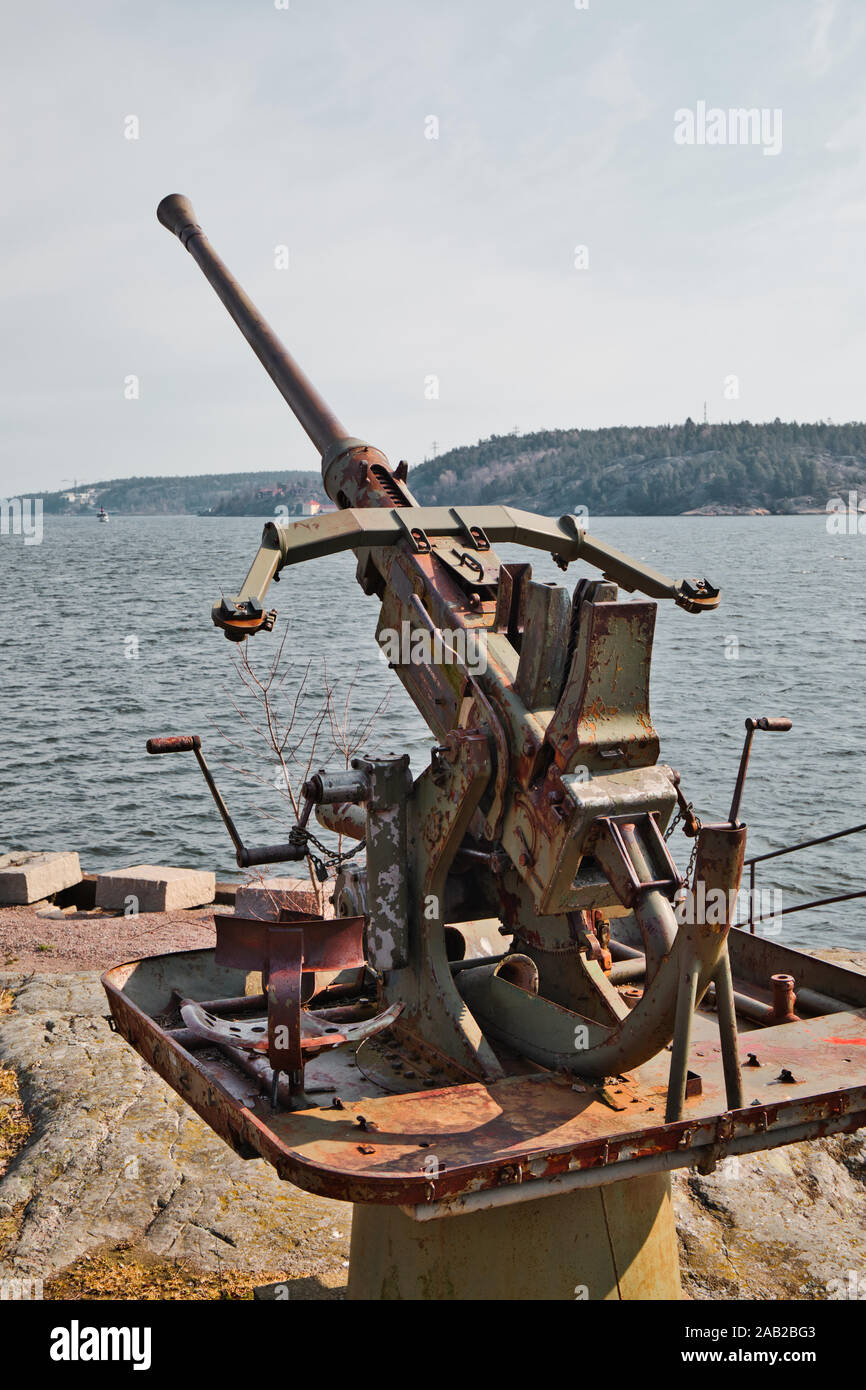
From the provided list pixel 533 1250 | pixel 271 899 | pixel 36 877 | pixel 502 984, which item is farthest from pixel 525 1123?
pixel 36 877

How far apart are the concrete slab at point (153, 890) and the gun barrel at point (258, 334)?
7004 millimetres

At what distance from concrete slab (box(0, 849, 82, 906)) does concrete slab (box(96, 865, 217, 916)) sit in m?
0.42

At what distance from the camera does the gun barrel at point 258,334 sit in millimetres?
7234

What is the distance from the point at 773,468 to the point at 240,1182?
13237 centimetres

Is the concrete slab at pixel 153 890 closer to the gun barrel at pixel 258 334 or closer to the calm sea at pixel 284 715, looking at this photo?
the calm sea at pixel 284 715

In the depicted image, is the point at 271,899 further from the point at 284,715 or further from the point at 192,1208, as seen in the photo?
the point at 284,715

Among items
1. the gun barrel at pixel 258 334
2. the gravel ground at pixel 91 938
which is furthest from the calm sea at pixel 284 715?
the gun barrel at pixel 258 334

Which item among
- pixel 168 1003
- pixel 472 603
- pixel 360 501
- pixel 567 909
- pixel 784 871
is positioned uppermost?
pixel 360 501

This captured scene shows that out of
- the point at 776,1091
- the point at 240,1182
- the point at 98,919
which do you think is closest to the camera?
the point at 776,1091

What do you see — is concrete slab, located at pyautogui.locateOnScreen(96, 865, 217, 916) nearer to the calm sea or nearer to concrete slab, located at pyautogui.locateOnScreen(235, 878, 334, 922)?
concrete slab, located at pyautogui.locateOnScreen(235, 878, 334, 922)

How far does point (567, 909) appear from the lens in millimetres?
4617

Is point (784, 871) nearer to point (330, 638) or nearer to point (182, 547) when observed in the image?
point (330, 638)
